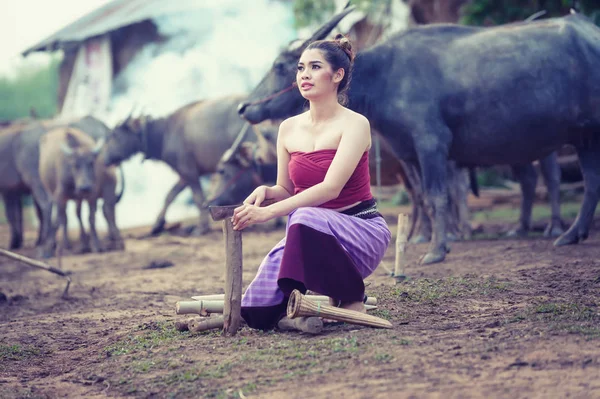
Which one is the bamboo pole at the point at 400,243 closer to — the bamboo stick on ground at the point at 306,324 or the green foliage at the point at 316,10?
the bamboo stick on ground at the point at 306,324

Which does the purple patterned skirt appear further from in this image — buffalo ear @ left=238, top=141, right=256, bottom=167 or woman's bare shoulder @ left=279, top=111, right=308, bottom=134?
buffalo ear @ left=238, top=141, right=256, bottom=167

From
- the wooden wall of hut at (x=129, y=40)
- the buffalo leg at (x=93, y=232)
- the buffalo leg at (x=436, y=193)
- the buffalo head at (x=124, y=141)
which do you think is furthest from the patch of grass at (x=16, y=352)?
the wooden wall of hut at (x=129, y=40)

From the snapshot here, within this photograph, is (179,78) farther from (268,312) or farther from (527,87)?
(268,312)

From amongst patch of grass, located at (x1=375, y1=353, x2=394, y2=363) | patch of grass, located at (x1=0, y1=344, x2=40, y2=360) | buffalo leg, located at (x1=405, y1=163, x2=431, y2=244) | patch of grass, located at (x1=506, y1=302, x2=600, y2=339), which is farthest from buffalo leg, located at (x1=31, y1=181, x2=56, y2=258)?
patch of grass, located at (x1=375, y1=353, x2=394, y2=363)

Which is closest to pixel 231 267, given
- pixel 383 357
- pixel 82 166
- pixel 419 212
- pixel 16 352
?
pixel 383 357

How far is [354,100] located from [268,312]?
11.5 ft

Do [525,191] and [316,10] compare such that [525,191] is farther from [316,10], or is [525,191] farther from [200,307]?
[316,10]

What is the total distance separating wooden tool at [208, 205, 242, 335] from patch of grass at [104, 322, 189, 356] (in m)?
0.41

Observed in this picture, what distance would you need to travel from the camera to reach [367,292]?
5578mm

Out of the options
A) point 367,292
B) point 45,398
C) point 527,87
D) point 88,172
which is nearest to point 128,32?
point 88,172

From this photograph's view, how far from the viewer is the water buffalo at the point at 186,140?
1330 cm

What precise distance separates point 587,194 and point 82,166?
283 inches

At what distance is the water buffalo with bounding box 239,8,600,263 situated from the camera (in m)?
7.13

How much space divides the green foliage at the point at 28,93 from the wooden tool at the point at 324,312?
3631 cm
